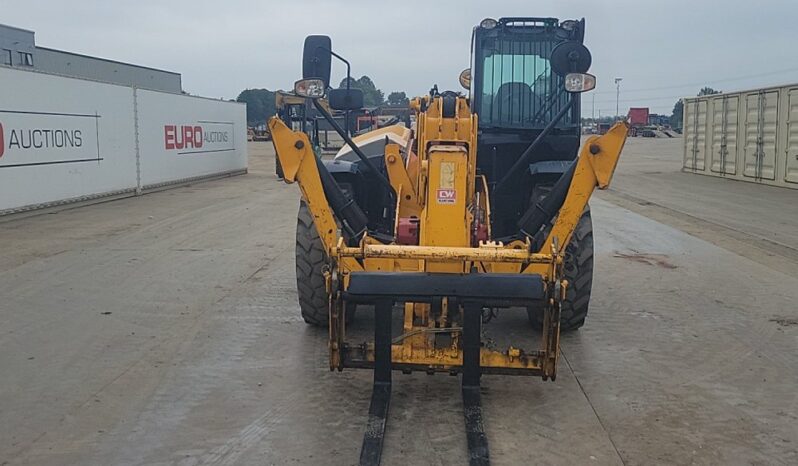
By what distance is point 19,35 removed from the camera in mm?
33750

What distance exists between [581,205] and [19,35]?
113ft

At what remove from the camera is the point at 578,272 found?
6.24 meters

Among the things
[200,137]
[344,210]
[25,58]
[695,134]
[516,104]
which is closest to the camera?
[344,210]

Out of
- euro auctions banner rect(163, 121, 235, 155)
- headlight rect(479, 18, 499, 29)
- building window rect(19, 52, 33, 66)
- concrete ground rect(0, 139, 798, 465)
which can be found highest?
building window rect(19, 52, 33, 66)

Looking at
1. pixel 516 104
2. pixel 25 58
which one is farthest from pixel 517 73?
pixel 25 58

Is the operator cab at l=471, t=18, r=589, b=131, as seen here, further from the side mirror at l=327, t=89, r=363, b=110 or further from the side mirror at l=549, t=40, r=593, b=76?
the side mirror at l=549, t=40, r=593, b=76

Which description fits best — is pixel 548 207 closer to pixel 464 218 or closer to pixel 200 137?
pixel 464 218

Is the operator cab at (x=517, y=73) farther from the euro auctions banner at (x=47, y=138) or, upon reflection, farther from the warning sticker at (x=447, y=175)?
the euro auctions banner at (x=47, y=138)

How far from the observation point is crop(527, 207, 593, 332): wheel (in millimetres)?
6238

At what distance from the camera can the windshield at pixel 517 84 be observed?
7086 mm

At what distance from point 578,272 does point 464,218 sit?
1.55 m

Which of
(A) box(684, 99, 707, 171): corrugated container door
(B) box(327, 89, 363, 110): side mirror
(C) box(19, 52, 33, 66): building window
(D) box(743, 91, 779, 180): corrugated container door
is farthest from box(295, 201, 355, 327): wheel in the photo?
(C) box(19, 52, 33, 66): building window

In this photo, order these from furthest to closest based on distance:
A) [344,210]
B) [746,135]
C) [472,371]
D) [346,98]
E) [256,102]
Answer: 1. [256,102]
2. [746,135]
3. [346,98]
4. [344,210]
5. [472,371]

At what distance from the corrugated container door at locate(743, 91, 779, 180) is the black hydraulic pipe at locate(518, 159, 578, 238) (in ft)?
58.7
